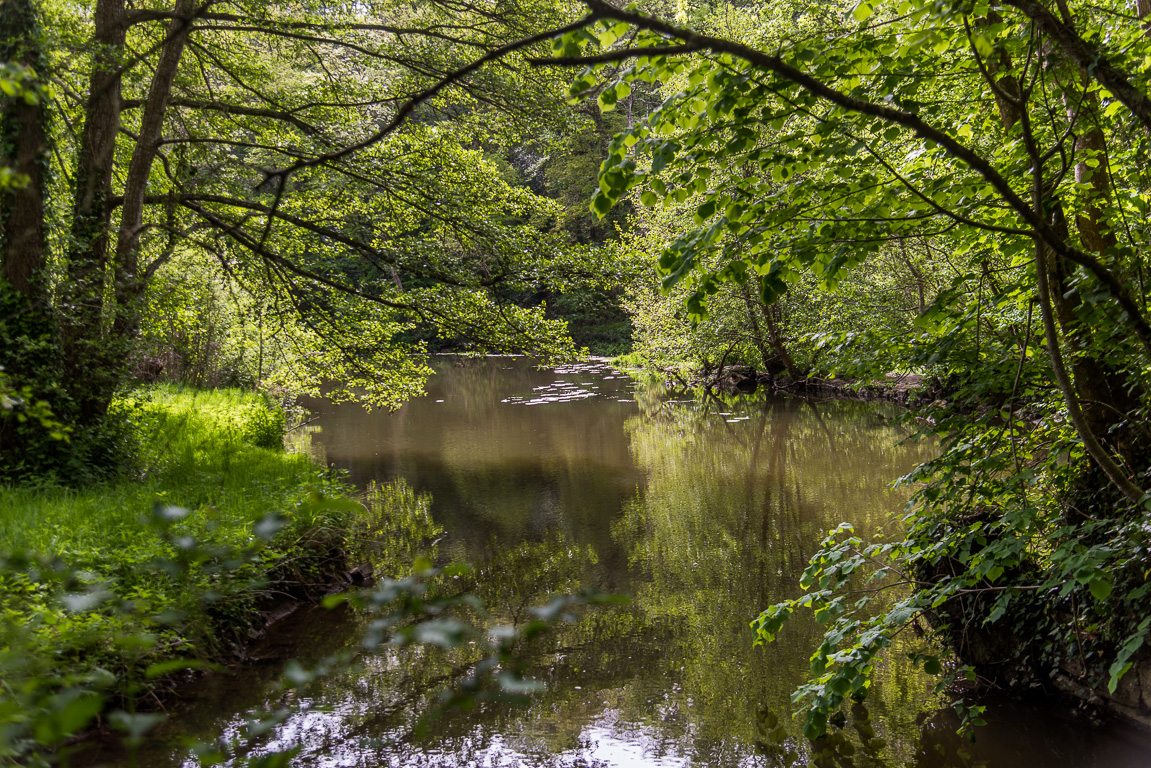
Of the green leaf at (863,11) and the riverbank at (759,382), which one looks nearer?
the green leaf at (863,11)

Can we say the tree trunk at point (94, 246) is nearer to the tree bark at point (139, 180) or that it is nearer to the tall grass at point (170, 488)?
the tree bark at point (139, 180)

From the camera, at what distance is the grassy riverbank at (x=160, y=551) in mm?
Result: 3207

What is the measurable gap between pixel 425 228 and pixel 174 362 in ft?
29.8

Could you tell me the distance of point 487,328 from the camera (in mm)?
9055

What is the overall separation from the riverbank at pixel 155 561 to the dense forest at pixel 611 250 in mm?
44

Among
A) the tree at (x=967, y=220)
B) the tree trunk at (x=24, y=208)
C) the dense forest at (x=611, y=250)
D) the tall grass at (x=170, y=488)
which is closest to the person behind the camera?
the tree at (x=967, y=220)

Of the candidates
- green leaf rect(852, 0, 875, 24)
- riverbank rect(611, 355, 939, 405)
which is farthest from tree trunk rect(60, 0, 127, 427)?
riverbank rect(611, 355, 939, 405)

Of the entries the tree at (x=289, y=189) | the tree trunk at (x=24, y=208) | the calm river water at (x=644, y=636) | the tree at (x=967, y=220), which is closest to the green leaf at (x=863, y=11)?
the tree at (x=967, y=220)

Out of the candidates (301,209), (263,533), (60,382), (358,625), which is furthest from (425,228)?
(263,533)

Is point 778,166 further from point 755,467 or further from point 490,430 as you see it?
point 490,430

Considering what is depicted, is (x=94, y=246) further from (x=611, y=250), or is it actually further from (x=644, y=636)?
(x=644, y=636)

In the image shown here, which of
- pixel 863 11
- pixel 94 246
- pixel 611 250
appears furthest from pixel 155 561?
pixel 611 250

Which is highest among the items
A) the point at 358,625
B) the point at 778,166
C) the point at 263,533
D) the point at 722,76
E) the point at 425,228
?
the point at 425,228

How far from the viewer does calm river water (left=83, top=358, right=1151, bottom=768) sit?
14.5 ft
